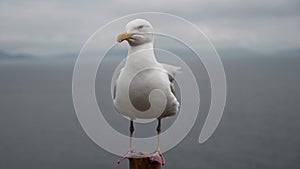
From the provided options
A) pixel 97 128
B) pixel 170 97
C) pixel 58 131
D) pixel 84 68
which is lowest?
pixel 97 128

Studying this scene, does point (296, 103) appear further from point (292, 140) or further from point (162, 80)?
point (162, 80)

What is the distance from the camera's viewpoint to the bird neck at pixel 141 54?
21.5 ft

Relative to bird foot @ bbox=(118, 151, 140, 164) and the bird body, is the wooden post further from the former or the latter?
the bird body

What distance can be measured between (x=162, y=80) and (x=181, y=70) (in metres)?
0.65

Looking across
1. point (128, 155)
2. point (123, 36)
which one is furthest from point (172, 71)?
point (128, 155)

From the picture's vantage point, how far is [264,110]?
134 m

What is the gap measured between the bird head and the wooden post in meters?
1.78

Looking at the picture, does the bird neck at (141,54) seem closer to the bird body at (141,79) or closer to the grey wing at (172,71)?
the bird body at (141,79)

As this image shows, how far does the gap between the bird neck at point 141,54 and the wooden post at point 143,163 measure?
1506mm

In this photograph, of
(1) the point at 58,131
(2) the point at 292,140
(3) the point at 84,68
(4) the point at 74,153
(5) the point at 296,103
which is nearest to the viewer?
(3) the point at 84,68

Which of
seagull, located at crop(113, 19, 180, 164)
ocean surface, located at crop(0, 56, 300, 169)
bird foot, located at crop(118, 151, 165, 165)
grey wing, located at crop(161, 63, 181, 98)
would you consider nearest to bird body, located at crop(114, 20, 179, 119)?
seagull, located at crop(113, 19, 180, 164)

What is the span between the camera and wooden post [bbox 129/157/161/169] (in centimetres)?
679

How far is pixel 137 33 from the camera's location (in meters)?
6.48

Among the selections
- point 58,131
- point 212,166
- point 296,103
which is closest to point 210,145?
point 212,166
